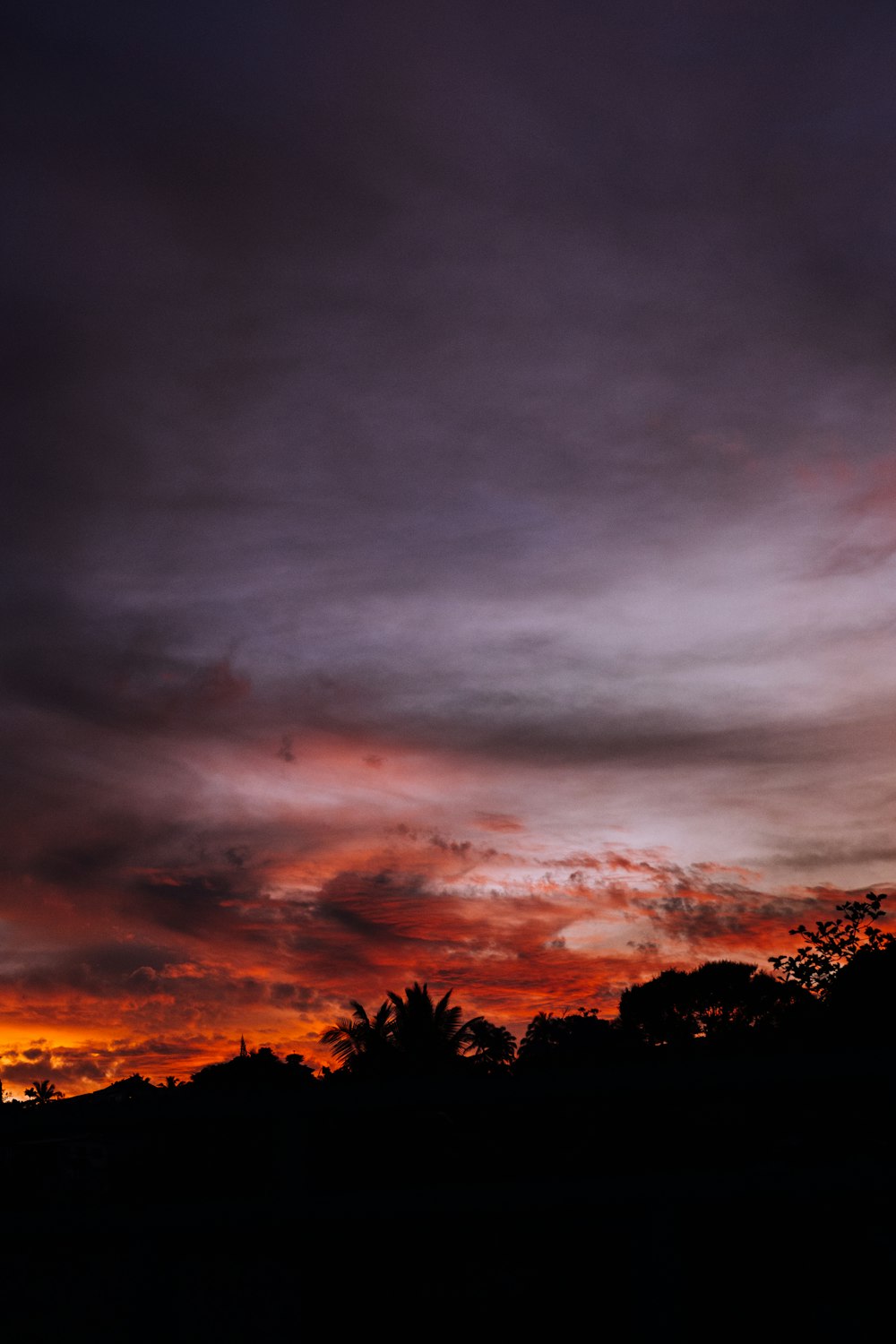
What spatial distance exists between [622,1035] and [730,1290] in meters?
35.0

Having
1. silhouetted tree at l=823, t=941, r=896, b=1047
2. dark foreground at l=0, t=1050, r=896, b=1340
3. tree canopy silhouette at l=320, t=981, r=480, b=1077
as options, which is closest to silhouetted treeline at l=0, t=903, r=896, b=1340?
dark foreground at l=0, t=1050, r=896, b=1340

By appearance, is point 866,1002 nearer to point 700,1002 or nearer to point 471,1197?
point 471,1197

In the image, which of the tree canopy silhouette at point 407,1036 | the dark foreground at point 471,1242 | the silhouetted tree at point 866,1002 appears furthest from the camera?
the tree canopy silhouette at point 407,1036

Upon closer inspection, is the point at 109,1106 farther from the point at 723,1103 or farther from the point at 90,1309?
the point at 723,1103

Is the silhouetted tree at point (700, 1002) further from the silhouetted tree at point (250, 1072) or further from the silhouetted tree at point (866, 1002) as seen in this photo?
the silhouetted tree at point (866, 1002)

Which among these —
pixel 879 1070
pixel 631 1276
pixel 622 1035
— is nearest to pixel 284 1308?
pixel 631 1276

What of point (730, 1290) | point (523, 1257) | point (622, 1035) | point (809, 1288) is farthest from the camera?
point (622, 1035)

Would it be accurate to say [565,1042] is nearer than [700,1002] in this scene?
Yes

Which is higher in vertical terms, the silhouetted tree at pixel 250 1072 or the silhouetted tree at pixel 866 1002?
the silhouetted tree at pixel 866 1002

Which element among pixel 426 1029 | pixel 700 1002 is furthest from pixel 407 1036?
pixel 700 1002

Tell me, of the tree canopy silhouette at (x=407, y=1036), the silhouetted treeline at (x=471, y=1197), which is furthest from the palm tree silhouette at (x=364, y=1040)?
the silhouetted treeline at (x=471, y=1197)

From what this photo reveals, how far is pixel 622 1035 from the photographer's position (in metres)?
39.5

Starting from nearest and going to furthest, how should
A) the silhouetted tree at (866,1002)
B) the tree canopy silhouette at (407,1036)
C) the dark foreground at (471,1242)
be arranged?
the dark foreground at (471,1242), the silhouetted tree at (866,1002), the tree canopy silhouette at (407,1036)

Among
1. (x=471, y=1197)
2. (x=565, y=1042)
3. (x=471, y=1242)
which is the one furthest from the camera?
(x=565, y=1042)
